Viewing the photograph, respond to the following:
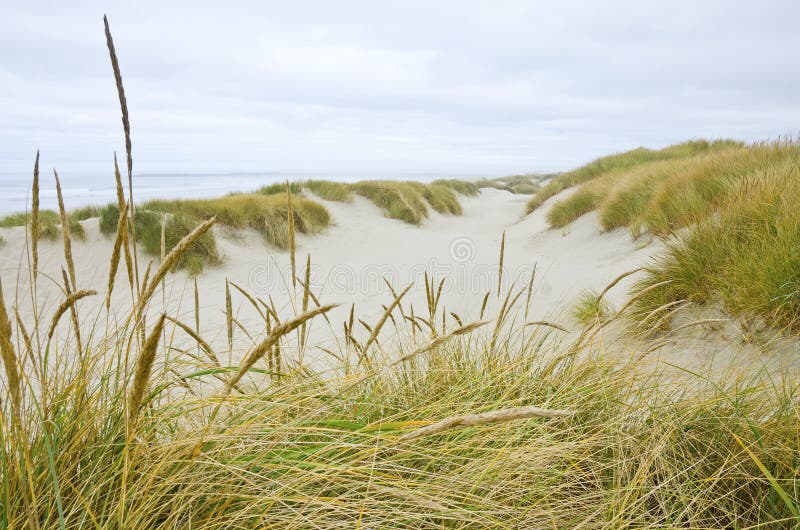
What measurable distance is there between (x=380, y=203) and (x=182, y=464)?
40.2 feet

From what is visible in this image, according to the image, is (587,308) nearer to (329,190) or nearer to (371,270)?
(371,270)

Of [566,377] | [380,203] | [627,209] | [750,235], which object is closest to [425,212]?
[380,203]

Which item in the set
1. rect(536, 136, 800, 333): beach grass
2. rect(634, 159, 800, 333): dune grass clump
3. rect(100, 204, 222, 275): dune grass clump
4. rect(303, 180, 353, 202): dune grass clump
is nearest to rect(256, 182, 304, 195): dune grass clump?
rect(303, 180, 353, 202): dune grass clump

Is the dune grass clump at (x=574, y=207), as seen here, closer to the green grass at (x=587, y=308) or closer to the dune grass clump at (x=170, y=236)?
the green grass at (x=587, y=308)

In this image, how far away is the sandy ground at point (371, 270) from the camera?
15.6ft

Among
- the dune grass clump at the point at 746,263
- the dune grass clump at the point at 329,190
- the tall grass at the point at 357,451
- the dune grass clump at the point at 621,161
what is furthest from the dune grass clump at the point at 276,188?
the tall grass at the point at 357,451

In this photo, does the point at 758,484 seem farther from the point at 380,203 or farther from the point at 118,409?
the point at 380,203

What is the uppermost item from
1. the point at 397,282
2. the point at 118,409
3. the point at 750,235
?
the point at 750,235

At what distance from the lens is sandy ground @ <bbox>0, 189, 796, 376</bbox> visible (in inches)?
187

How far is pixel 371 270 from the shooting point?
290 inches

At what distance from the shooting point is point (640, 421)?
1591 millimetres

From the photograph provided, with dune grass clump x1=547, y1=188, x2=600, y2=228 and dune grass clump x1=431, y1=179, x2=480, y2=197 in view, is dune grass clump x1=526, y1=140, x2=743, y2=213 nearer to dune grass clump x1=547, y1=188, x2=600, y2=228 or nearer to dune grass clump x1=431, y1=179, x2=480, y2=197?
dune grass clump x1=547, y1=188, x2=600, y2=228

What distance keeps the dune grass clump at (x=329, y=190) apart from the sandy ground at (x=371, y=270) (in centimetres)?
179

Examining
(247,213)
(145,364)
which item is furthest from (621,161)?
(145,364)
